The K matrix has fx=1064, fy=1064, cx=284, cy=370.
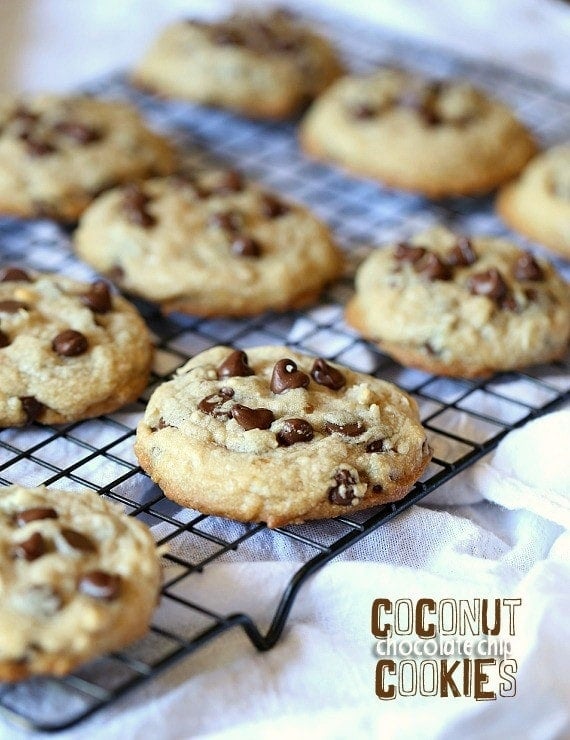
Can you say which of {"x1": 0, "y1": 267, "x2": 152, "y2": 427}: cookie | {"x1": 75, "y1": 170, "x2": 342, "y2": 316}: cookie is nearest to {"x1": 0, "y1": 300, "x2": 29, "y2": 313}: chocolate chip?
{"x1": 0, "y1": 267, "x2": 152, "y2": 427}: cookie

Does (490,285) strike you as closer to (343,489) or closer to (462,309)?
(462,309)

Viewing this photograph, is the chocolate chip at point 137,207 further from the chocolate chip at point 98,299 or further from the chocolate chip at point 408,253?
the chocolate chip at point 408,253

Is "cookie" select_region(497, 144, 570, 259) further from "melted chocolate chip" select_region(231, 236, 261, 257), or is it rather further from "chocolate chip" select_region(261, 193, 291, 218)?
"melted chocolate chip" select_region(231, 236, 261, 257)

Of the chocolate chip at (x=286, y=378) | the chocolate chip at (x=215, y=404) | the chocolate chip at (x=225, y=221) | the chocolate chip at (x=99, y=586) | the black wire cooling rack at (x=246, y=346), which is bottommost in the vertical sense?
the black wire cooling rack at (x=246, y=346)

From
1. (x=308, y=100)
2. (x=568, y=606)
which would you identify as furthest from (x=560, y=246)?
(x=568, y=606)

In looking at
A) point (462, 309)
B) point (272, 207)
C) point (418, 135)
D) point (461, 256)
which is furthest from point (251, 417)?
point (418, 135)

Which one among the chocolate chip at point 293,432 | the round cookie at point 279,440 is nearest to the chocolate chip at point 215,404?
the round cookie at point 279,440

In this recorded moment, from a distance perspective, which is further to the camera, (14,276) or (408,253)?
(408,253)

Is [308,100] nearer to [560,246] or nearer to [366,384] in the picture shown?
[560,246]

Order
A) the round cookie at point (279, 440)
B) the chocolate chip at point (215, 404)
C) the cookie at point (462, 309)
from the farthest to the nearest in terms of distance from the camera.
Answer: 1. the cookie at point (462, 309)
2. the chocolate chip at point (215, 404)
3. the round cookie at point (279, 440)
